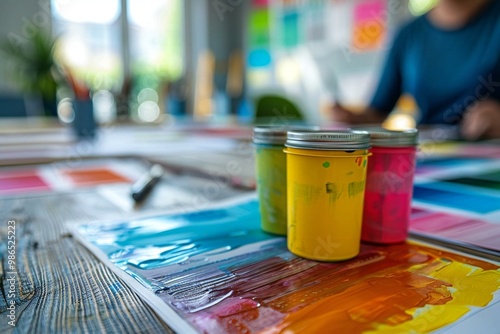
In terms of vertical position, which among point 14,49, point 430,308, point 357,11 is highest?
point 357,11

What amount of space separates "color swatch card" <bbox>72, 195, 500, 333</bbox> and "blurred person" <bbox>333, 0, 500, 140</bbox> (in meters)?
1.31

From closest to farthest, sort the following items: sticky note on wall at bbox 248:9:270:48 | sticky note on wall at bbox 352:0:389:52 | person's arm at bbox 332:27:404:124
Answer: person's arm at bbox 332:27:404:124, sticky note on wall at bbox 352:0:389:52, sticky note on wall at bbox 248:9:270:48

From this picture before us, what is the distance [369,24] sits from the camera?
11.2 ft

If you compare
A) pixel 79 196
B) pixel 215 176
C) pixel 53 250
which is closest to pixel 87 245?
pixel 53 250

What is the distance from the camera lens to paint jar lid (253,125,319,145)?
1.57ft

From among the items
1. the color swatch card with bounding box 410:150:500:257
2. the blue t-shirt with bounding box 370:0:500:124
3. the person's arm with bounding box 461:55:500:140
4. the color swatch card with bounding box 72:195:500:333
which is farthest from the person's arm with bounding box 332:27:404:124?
the color swatch card with bounding box 72:195:500:333

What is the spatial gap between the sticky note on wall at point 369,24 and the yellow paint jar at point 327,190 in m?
3.17

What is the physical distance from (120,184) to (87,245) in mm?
384

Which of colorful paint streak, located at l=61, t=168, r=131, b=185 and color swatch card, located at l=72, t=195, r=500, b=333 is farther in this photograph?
colorful paint streak, located at l=61, t=168, r=131, b=185

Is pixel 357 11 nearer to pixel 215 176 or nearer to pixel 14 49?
pixel 14 49

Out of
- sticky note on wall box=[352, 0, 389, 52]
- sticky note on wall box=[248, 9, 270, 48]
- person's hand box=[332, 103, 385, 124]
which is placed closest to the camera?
person's hand box=[332, 103, 385, 124]

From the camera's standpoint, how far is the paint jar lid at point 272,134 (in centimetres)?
48

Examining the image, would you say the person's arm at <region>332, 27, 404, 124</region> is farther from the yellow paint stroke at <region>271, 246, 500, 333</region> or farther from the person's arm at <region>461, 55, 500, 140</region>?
the yellow paint stroke at <region>271, 246, 500, 333</region>

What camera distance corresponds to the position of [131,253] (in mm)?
453
